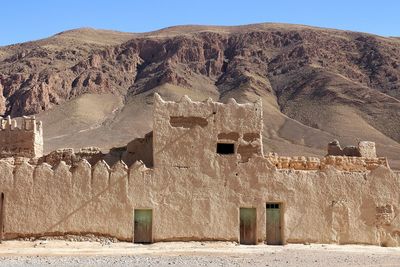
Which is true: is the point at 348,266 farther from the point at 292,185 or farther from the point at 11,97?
the point at 11,97

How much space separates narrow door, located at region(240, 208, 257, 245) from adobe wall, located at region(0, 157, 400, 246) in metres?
0.23

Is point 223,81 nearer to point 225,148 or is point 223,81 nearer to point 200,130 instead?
point 225,148

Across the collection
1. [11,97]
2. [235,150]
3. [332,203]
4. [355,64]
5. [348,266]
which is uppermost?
[355,64]

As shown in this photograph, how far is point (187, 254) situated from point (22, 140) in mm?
11566

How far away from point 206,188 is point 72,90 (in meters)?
81.9

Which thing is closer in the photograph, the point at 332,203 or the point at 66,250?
the point at 66,250

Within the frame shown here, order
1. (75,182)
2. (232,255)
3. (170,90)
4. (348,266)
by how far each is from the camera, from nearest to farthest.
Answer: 1. (348,266)
2. (232,255)
3. (75,182)
4. (170,90)

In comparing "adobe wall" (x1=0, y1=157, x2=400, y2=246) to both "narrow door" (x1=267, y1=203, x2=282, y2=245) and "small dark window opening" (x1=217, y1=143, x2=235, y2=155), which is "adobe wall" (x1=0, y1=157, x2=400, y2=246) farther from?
"small dark window opening" (x1=217, y1=143, x2=235, y2=155)

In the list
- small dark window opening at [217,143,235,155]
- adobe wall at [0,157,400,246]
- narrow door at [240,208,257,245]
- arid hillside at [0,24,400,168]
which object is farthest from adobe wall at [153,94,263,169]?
arid hillside at [0,24,400,168]

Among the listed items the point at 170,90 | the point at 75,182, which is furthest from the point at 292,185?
the point at 170,90

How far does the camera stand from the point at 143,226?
20078 mm

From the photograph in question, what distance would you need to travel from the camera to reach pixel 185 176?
20312 millimetres

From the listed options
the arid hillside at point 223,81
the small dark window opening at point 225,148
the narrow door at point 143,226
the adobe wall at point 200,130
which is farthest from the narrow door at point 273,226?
the arid hillside at point 223,81

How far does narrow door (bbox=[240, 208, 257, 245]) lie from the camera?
2062cm
